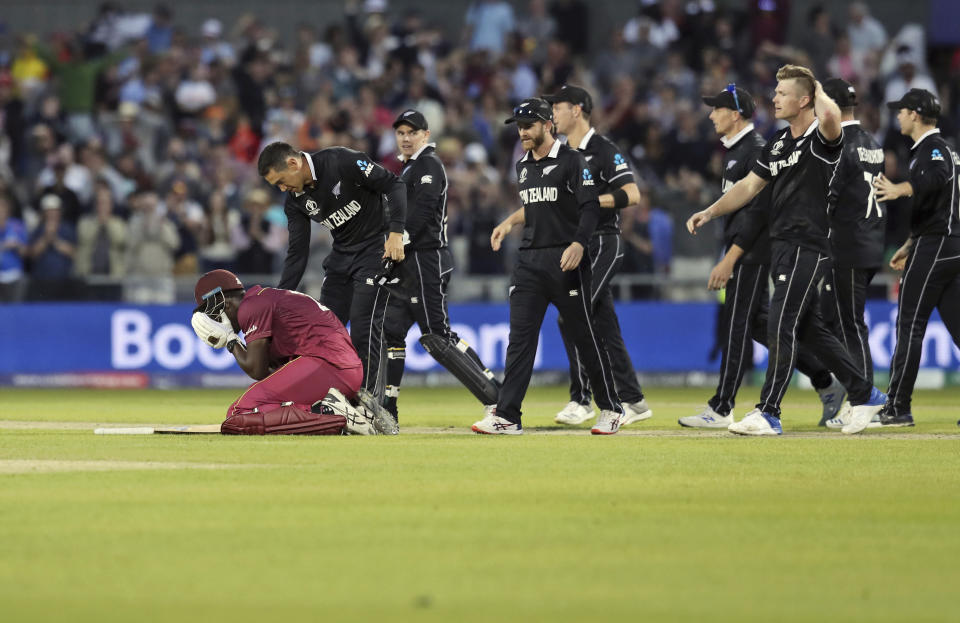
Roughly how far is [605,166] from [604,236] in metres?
0.61

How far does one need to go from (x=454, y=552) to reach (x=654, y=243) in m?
15.6

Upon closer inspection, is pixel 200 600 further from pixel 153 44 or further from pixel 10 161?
pixel 153 44

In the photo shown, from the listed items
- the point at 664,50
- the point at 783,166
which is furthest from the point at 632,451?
the point at 664,50

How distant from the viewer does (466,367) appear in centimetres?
1294

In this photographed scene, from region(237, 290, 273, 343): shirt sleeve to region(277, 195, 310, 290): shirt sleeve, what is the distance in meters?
0.82

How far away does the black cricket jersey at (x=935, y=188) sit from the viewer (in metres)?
12.7

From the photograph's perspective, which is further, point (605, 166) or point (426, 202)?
point (605, 166)

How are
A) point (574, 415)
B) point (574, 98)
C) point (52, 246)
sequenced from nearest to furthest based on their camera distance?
point (574, 98) → point (574, 415) → point (52, 246)

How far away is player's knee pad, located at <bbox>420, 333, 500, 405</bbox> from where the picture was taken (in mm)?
12945

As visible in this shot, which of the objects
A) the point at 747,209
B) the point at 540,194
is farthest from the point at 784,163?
the point at 540,194

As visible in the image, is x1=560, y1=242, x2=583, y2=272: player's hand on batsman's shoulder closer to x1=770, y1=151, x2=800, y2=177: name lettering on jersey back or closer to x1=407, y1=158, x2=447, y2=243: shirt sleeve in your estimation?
x1=770, y1=151, x2=800, y2=177: name lettering on jersey back

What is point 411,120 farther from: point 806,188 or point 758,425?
point 758,425

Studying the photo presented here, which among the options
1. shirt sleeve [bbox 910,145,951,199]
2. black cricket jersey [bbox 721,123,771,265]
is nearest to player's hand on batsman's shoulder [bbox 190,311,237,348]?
black cricket jersey [bbox 721,123,771,265]

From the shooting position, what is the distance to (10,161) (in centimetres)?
2520
